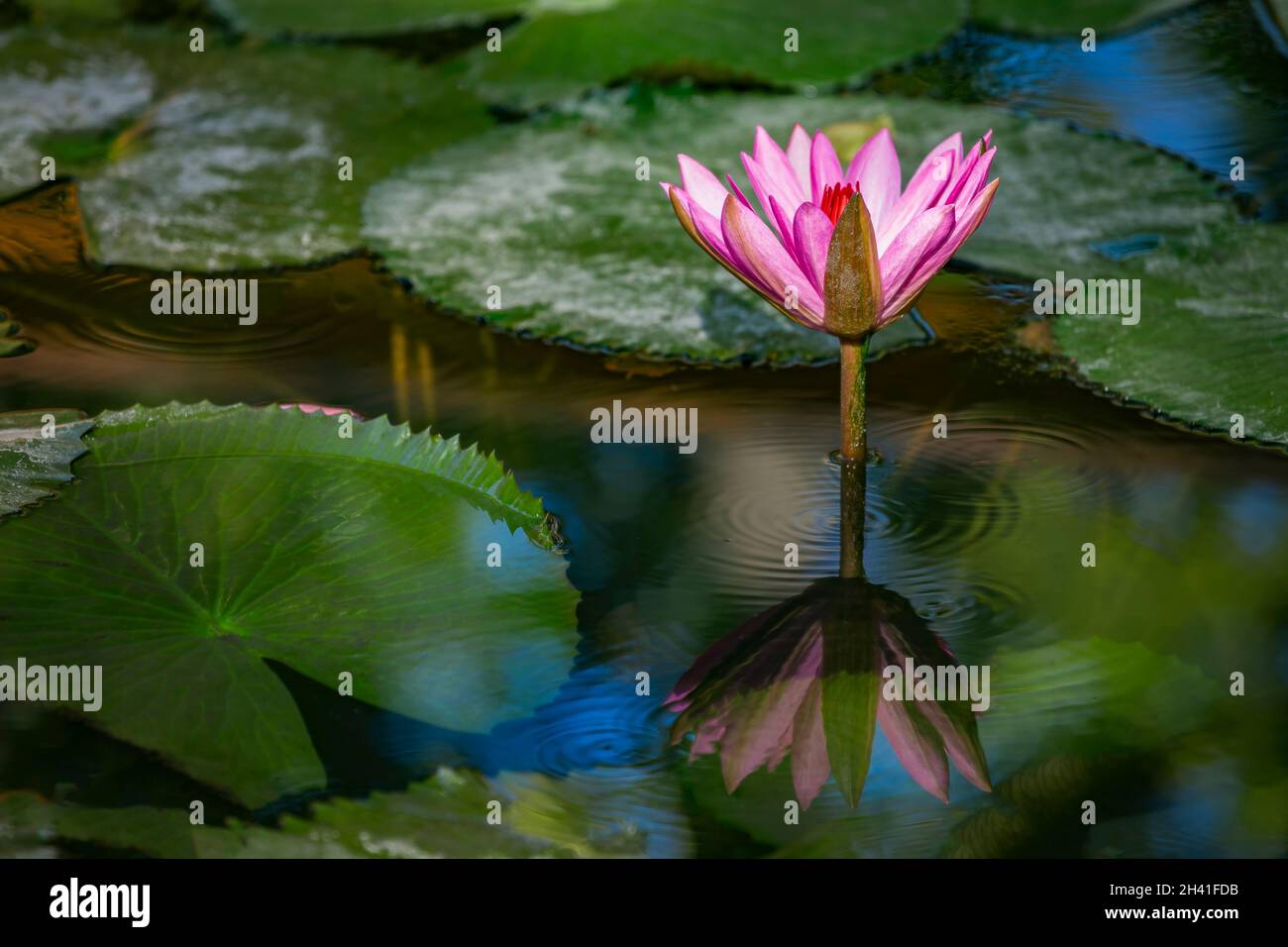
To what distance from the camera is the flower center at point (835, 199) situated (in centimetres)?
146

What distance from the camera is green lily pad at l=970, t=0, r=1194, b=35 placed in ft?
10.1

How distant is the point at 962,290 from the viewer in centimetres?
212

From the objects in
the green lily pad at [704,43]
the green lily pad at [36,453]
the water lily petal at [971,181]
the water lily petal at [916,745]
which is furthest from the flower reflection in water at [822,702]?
the green lily pad at [704,43]

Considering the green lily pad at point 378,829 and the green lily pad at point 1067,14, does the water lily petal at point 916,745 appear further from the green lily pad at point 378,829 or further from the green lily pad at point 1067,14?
the green lily pad at point 1067,14

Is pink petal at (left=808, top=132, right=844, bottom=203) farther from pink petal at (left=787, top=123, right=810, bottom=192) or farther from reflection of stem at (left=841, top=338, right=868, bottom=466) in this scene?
reflection of stem at (left=841, top=338, right=868, bottom=466)

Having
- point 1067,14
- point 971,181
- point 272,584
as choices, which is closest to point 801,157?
point 971,181

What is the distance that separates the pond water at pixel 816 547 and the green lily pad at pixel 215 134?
4.2 inches

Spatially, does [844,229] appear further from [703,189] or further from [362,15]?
[362,15]

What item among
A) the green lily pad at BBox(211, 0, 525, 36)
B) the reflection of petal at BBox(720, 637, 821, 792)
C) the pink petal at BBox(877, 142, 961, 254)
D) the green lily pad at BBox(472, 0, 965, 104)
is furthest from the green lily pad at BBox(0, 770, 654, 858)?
the green lily pad at BBox(211, 0, 525, 36)

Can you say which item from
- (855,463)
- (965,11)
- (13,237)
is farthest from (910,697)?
(965,11)

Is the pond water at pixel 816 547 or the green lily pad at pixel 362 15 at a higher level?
the green lily pad at pixel 362 15

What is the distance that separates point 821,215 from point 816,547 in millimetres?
417

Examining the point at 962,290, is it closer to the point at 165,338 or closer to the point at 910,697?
the point at 910,697
